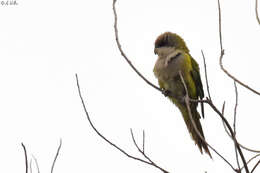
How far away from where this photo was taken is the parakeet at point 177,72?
6.41m

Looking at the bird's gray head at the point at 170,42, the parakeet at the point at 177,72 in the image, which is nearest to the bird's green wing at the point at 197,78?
the parakeet at the point at 177,72

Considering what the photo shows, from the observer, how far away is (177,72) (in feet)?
20.9

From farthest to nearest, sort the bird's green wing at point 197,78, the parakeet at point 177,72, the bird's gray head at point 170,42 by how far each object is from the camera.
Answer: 1. the bird's gray head at point 170,42
2. the bird's green wing at point 197,78
3. the parakeet at point 177,72

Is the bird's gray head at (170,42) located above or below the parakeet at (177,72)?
above

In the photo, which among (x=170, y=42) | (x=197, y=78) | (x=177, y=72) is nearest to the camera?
(x=177, y=72)

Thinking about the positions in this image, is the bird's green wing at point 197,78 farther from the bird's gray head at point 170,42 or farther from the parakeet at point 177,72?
the bird's gray head at point 170,42

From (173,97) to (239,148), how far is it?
3884mm

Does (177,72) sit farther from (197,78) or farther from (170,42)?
(170,42)

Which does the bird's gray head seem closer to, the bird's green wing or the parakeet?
the parakeet

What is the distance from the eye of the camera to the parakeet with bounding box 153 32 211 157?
641cm

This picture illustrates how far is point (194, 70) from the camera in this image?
676cm

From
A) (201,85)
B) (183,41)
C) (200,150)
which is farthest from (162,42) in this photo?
(200,150)

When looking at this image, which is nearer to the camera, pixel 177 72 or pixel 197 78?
pixel 177 72

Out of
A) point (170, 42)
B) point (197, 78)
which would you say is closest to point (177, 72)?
point (197, 78)
